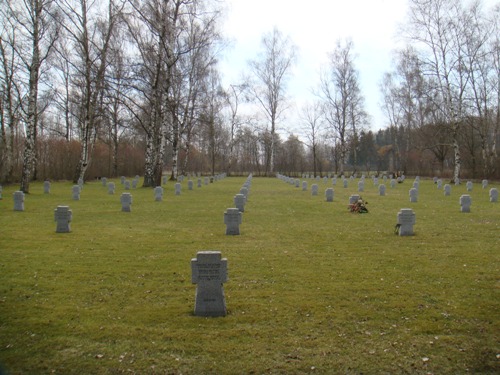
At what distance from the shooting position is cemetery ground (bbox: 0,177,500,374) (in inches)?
157

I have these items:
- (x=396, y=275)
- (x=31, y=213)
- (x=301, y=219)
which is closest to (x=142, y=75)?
(x=31, y=213)

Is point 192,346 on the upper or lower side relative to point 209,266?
lower

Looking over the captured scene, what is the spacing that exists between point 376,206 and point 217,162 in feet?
199

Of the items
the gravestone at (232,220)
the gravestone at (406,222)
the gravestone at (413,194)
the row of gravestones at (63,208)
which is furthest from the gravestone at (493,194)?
the row of gravestones at (63,208)

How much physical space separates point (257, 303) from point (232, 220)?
507 cm

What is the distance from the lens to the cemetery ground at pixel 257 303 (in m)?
3.98

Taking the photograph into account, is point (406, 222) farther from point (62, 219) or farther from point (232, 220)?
point (62, 219)

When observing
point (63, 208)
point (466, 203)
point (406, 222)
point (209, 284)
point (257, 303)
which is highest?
point (63, 208)

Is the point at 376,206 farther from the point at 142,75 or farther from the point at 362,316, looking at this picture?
the point at 142,75

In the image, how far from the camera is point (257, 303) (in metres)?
5.49

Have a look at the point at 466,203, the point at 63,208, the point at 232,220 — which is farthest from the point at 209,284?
the point at 466,203

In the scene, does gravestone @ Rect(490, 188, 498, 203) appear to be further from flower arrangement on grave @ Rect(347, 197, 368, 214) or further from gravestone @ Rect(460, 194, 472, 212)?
flower arrangement on grave @ Rect(347, 197, 368, 214)

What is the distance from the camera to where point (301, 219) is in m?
13.7

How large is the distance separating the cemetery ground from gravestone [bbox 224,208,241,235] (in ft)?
1.18
